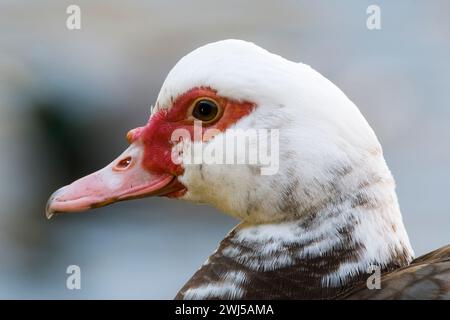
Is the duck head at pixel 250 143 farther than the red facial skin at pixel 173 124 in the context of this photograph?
No

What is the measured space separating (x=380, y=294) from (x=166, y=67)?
Result: 5501mm

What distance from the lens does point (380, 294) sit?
2.52 meters

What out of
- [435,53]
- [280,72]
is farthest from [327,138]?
[435,53]

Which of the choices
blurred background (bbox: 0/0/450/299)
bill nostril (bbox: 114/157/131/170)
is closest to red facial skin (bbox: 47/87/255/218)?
bill nostril (bbox: 114/157/131/170)

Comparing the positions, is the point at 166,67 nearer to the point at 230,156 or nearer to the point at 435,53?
the point at 435,53

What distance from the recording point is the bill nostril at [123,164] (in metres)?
2.98

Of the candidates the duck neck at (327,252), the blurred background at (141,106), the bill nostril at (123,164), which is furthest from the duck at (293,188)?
the blurred background at (141,106)

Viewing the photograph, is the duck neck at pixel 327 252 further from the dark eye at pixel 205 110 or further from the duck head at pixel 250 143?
the dark eye at pixel 205 110

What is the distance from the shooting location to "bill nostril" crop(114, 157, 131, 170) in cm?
298

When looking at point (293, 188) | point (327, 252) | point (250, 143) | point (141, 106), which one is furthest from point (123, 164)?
point (141, 106)

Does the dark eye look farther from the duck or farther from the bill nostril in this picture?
the bill nostril

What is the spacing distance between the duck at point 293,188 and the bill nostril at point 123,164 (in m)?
0.24

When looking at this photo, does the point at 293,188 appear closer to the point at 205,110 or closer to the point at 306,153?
the point at 306,153

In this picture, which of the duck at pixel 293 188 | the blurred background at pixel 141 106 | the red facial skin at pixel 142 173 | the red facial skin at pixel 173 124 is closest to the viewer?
the duck at pixel 293 188
